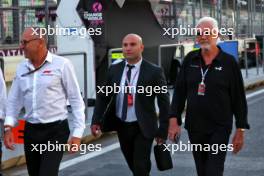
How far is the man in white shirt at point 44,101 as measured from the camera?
496 cm

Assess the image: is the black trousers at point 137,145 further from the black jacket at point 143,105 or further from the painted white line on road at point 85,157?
the painted white line on road at point 85,157

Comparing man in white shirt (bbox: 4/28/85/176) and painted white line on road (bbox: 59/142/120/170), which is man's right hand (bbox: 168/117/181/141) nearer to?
man in white shirt (bbox: 4/28/85/176)

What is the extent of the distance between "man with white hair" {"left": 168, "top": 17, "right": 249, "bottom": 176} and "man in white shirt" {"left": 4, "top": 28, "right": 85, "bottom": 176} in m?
1.00

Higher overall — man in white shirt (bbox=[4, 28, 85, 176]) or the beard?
the beard

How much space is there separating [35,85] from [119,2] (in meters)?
8.47

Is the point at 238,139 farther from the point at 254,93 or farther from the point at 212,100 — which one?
the point at 254,93

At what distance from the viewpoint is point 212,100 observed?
16.9 ft

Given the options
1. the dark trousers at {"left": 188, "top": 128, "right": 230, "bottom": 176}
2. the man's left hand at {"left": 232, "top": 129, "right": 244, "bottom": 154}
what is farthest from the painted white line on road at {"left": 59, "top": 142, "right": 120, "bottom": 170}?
the man's left hand at {"left": 232, "top": 129, "right": 244, "bottom": 154}

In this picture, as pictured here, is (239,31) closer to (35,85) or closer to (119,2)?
(119,2)

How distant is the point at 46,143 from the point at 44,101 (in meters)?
0.35

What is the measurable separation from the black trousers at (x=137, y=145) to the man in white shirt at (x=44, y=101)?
2.64 feet

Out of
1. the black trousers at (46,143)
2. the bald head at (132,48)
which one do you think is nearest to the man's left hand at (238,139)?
the bald head at (132,48)

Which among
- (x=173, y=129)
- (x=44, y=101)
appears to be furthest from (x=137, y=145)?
(x=44, y=101)

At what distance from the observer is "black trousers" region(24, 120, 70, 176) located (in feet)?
16.1
